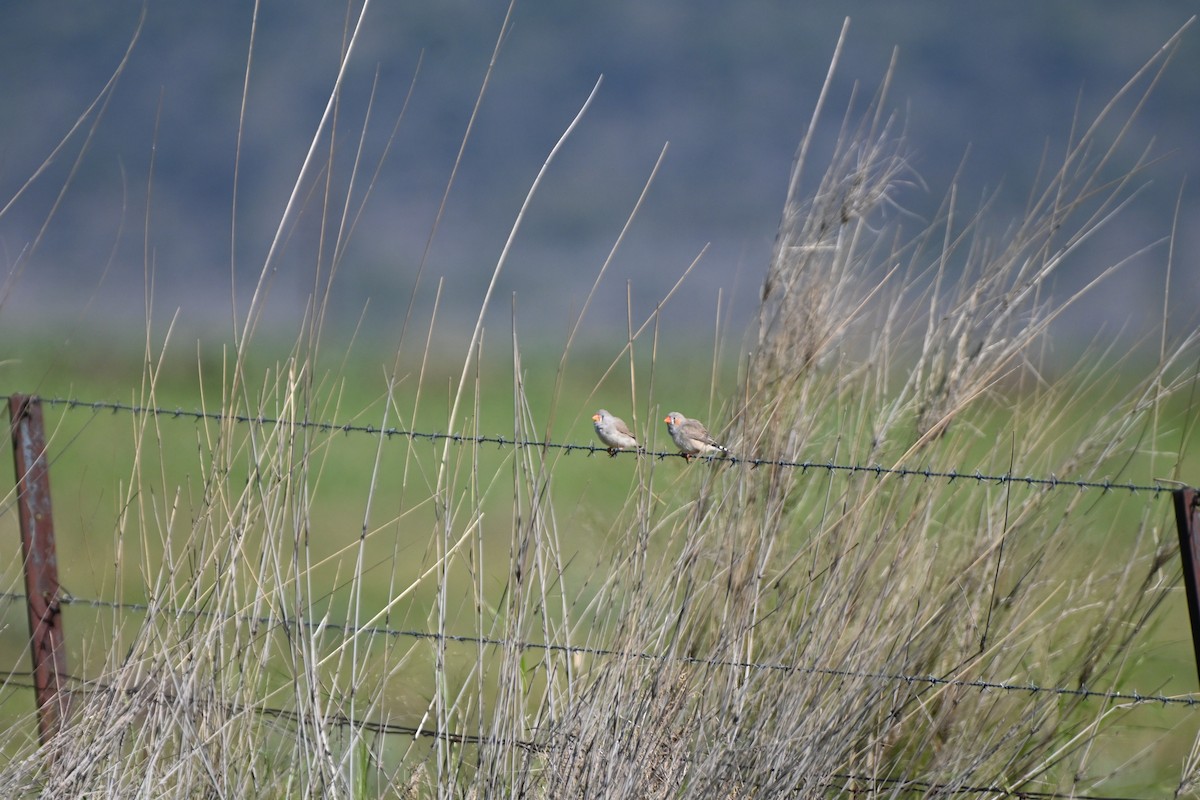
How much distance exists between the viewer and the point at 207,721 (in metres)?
1.70

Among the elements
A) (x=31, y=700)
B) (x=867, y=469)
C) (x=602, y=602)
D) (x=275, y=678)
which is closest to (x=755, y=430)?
(x=867, y=469)

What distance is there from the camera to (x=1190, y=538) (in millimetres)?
1887

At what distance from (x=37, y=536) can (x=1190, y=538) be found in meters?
2.34

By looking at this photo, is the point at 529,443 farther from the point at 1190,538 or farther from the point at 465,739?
the point at 1190,538

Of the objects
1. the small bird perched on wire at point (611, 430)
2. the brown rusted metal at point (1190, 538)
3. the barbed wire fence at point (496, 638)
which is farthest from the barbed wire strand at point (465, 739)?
the small bird perched on wire at point (611, 430)

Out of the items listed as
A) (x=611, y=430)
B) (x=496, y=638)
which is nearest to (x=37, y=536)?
(x=496, y=638)

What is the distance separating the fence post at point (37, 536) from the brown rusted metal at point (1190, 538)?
2258 millimetres

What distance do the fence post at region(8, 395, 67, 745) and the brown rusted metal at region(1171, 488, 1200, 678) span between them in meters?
2.26

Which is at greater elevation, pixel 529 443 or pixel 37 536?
pixel 529 443

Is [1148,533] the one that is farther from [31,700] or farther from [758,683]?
[31,700]

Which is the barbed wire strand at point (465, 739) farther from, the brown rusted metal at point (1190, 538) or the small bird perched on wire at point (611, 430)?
the small bird perched on wire at point (611, 430)

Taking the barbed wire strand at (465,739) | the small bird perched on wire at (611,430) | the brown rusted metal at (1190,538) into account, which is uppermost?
the brown rusted metal at (1190,538)

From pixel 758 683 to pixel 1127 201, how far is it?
113 centimetres

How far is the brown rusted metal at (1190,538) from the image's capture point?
6.15 ft
